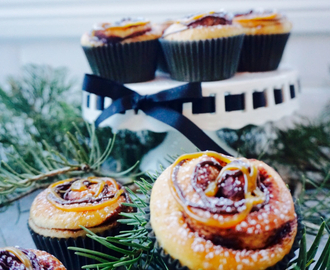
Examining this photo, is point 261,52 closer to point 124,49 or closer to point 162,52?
point 162,52

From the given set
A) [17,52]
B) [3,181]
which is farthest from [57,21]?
[3,181]

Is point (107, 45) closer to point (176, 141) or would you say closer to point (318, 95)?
point (176, 141)

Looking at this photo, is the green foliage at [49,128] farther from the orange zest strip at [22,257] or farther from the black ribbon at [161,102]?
the orange zest strip at [22,257]

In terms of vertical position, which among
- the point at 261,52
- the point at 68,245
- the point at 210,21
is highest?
the point at 210,21

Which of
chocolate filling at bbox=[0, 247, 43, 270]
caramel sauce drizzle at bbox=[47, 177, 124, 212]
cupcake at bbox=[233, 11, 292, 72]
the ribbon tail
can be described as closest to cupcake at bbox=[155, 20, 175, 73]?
cupcake at bbox=[233, 11, 292, 72]

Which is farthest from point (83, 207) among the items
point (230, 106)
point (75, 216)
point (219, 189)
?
point (230, 106)

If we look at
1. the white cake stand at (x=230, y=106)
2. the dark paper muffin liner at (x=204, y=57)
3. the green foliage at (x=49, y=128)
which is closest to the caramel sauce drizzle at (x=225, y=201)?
the white cake stand at (x=230, y=106)

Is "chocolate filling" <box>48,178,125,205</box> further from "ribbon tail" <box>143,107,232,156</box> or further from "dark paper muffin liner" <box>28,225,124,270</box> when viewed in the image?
"ribbon tail" <box>143,107,232,156</box>
